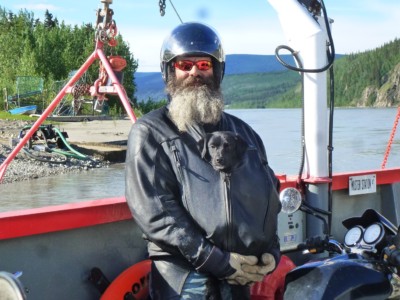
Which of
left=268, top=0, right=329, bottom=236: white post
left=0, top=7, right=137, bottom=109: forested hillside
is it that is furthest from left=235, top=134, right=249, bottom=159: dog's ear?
left=0, top=7, right=137, bottom=109: forested hillside

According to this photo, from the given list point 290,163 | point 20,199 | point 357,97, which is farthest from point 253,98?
point 20,199

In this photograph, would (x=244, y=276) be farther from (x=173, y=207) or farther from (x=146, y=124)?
(x=146, y=124)

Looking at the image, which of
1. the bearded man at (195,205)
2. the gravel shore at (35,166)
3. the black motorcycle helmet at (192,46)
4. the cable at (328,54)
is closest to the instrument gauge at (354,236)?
the bearded man at (195,205)

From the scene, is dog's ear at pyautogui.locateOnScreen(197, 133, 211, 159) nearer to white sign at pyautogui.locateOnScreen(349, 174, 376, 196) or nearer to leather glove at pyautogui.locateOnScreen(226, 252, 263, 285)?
leather glove at pyautogui.locateOnScreen(226, 252, 263, 285)

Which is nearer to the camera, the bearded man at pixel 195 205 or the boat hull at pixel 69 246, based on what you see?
the bearded man at pixel 195 205

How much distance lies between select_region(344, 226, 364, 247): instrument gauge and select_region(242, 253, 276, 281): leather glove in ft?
1.43

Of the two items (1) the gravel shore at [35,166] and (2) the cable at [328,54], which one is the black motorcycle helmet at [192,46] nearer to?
(2) the cable at [328,54]

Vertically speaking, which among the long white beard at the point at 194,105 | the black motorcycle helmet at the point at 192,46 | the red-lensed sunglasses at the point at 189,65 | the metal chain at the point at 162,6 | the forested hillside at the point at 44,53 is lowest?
the long white beard at the point at 194,105

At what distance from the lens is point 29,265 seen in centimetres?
304

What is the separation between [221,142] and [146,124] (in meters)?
0.34

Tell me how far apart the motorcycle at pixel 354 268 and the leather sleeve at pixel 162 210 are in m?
0.32

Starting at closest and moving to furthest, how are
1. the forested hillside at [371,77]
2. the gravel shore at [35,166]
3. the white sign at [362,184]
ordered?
the white sign at [362,184] < the gravel shore at [35,166] < the forested hillside at [371,77]

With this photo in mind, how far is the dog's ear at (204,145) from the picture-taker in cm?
272

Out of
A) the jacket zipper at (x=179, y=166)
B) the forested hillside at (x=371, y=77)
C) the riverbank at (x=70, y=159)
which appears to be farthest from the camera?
the forested hillside at (x=371, y=77)
